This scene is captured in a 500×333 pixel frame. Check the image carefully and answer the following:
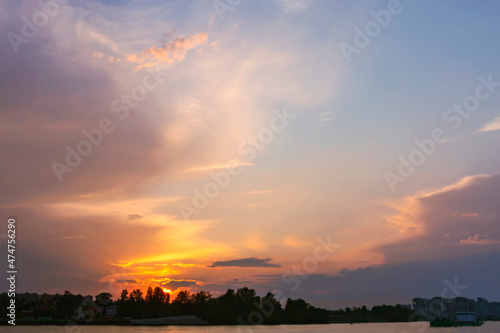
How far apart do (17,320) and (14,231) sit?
16217cm

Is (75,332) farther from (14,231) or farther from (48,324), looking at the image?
(14,231)

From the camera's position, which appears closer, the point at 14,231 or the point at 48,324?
the point at 14,231

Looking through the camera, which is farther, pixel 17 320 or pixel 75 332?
pixel 17 320

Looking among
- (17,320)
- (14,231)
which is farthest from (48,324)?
(14,231)

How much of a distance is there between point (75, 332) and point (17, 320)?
2385 inches

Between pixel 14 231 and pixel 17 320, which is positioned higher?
pixel 14 231

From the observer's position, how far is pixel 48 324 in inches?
7849

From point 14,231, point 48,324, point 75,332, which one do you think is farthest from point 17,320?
point 14,231

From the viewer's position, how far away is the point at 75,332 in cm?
15350

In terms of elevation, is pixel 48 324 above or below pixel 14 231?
below

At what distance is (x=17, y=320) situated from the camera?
19825cm

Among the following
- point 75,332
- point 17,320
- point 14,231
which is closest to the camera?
point 14,231

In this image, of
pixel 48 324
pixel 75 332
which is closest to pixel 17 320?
pixel 48 324

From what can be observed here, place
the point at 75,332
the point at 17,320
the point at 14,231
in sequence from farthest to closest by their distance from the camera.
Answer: the point at 17,320, the point at 75,332, the point at 14,231
